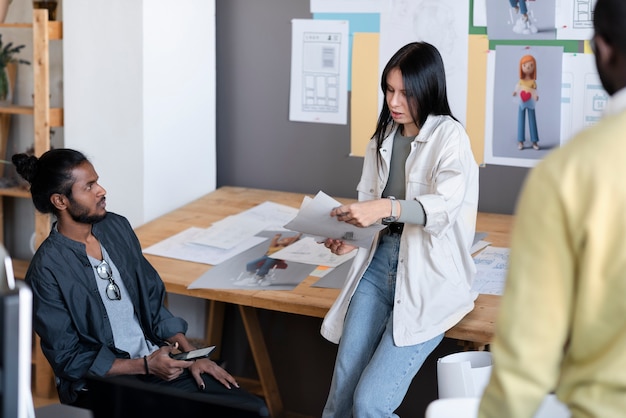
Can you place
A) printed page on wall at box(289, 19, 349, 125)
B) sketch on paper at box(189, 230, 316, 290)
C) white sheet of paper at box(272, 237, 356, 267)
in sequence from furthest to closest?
printed page on wall at box(289, 19, 349, 125)
white sheet of paper at box(272, 237, 356, 267)
sketch on paper at box(189, 230, 316, 290)

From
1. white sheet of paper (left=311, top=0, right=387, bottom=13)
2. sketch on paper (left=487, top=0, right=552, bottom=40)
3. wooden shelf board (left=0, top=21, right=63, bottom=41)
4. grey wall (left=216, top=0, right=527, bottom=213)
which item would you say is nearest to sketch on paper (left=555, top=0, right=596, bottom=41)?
sketch on paper (left=487, top=0, right=552, bottom=40)

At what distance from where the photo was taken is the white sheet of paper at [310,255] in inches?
116

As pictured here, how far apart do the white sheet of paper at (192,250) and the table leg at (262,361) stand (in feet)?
0.93

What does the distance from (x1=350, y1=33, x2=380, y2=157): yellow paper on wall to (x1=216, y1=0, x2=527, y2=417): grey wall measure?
52 millimetres

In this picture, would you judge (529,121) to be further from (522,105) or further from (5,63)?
(5,63)

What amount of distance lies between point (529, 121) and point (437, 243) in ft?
3.42

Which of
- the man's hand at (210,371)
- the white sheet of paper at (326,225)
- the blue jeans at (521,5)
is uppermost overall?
the blue jeans at (521,5)

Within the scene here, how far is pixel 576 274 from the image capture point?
113cm

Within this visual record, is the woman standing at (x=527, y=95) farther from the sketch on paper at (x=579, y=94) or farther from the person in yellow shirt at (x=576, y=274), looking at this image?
the person in yellow shirt at (x=576, y=274)

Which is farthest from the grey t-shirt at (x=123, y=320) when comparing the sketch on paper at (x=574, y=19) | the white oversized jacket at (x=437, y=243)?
the sketch on paper at (x=574, y=19)

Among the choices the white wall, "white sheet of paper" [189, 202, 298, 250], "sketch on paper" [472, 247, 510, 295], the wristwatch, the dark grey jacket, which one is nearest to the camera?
the wristwatch

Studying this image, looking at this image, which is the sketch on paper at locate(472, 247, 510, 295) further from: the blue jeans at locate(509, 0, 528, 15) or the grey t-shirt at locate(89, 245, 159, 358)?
the grey t-shirt at locate(89, 245, 159, 358)

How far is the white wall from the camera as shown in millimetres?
3311

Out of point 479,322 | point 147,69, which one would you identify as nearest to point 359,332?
point 479,322
